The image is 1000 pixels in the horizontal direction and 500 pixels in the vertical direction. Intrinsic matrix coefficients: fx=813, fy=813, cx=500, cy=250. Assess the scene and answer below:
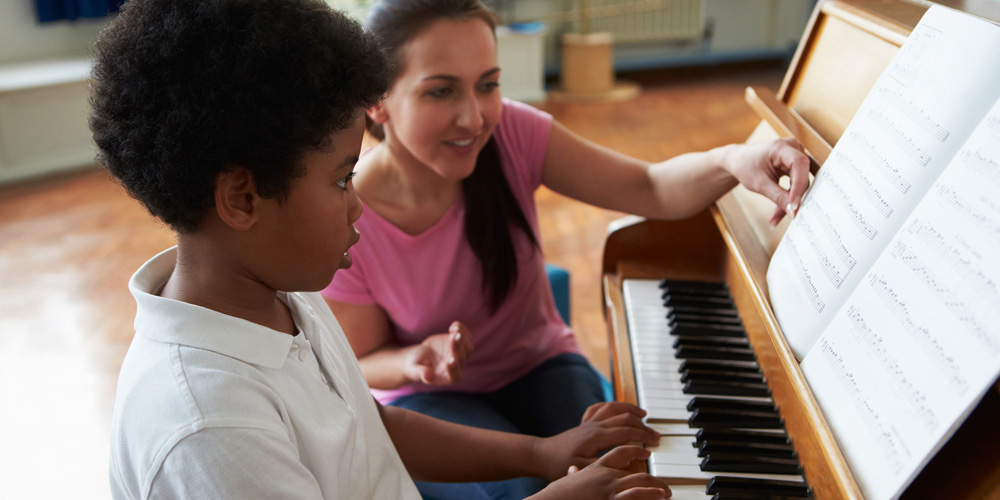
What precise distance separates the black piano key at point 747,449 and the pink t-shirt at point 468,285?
1.78 feet

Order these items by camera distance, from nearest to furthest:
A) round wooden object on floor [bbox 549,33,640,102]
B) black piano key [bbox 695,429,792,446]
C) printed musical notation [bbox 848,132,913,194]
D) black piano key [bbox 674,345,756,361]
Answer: printed musical notation [bbox 848,132,913,194]
black piano key [bbox 695,429,792,446]
black piano key [bbox 674,345,756,361]
round wooden object on floor [bbox 549,33,640,102]

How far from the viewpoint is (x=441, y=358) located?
135 cm

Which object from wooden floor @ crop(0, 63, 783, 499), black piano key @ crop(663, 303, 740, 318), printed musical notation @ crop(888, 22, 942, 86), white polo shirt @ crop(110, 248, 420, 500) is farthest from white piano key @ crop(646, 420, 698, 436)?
wooden floor @ crop(0, 63, 783, 499)

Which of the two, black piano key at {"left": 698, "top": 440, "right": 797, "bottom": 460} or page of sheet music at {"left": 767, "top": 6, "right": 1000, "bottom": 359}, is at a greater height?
page of sheet music at {"left": 767, "top": 6, "right": 1000, "bottom": 359}

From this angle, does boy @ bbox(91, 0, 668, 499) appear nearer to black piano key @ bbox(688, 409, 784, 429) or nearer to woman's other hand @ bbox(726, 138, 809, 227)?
black piano key @ bbox(688, 409, 784, 429)

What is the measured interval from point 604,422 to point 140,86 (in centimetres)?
74

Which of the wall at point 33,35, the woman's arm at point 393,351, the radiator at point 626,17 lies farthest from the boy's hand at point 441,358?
the radiator at point 626,17

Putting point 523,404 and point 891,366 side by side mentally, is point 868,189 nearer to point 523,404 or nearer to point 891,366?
point 891,366

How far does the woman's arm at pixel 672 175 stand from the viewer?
1165mm

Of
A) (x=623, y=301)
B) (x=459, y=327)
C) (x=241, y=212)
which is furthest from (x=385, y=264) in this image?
(x=241, y=212)

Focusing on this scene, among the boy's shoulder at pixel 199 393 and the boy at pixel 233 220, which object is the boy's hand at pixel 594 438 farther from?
the boy's shoulder at pixel 199 393

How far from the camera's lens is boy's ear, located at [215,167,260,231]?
80 cm

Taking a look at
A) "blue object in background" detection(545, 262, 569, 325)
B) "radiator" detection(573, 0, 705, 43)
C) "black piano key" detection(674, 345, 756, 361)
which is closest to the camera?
"black piano key" detection(674, 345, 756, 361)

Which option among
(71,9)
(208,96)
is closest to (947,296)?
(208,96)
